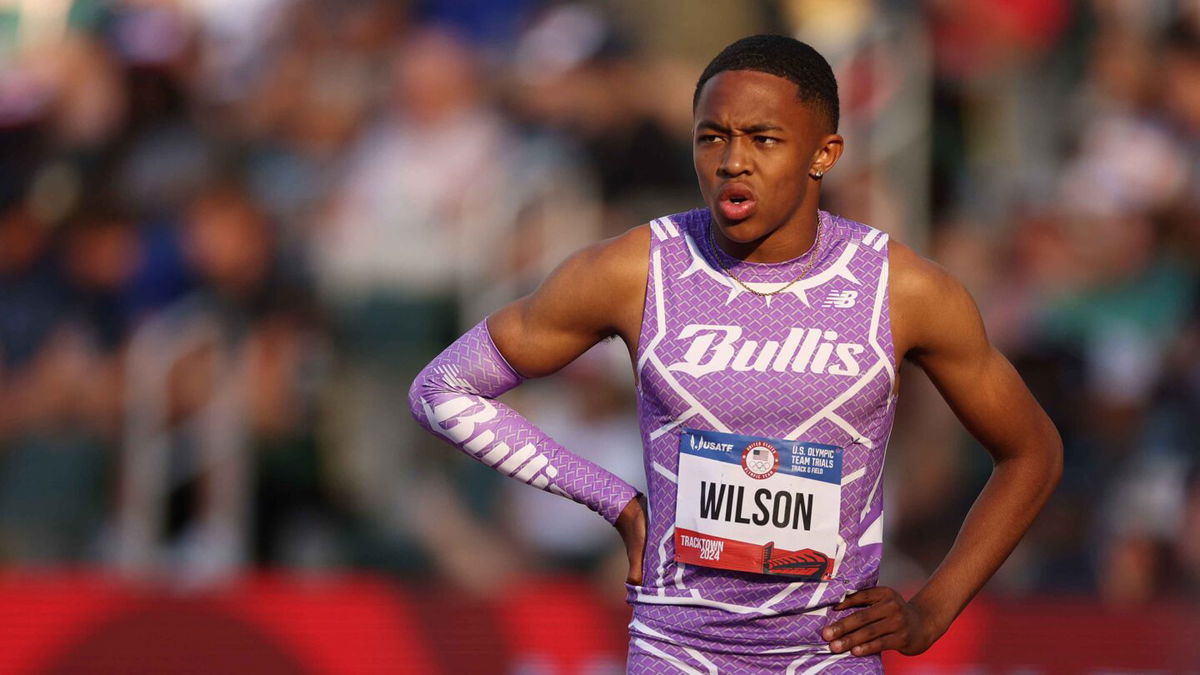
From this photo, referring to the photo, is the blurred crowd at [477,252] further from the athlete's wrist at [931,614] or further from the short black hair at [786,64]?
the short black hair at [786,64]

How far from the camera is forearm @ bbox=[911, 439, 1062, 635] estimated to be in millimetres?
3432

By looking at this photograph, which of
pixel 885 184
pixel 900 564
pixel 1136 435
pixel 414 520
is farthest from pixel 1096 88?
pixel 414 520

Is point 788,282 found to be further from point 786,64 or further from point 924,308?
point 786,64

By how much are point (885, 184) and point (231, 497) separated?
10.7ft

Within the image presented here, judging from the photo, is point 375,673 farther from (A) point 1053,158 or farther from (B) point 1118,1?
(B) point 1118,1

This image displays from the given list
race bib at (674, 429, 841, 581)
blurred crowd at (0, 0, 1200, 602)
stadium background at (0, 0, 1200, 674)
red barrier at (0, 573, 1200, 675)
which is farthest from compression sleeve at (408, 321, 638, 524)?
blurred crowd at (0, 0, 1200, 602)

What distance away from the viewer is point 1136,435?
679 cm

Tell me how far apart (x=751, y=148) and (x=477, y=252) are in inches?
164

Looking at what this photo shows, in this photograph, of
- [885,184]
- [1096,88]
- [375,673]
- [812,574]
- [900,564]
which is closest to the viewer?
[812,574]

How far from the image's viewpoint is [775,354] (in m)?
3.22

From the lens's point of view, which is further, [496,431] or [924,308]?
[496,431]

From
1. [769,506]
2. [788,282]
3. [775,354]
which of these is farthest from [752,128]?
[769,506]

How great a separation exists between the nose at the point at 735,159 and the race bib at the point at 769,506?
1.74 ft

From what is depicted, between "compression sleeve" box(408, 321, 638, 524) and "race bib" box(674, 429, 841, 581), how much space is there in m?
0.26
